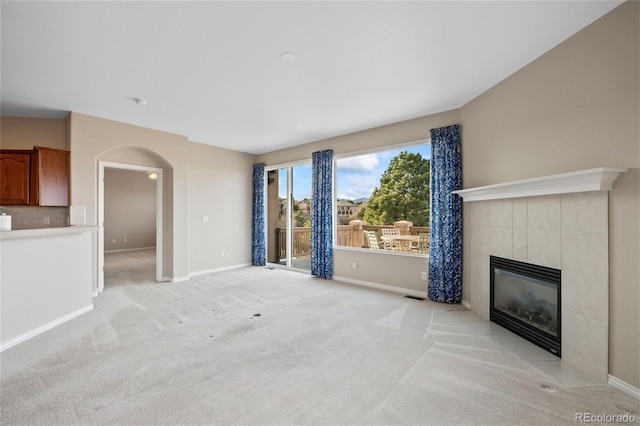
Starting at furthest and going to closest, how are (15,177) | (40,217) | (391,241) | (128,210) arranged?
(128,210)
(391,241)
(40,217)
(15,177)

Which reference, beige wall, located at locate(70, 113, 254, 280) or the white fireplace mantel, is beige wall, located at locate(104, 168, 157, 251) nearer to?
beige wall, located at locate(70, 113, 254, 280)

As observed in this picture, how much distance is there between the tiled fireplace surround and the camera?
2.20 metres

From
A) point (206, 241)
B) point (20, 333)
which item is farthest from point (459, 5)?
point (206, 241)

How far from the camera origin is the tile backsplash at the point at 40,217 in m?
4.27

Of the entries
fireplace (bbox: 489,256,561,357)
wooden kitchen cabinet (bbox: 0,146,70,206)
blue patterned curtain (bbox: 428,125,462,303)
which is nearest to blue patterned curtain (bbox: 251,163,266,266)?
wooden kitchen cabinet (bbox: 0,146,70,206)

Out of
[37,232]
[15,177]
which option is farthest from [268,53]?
[15,177]

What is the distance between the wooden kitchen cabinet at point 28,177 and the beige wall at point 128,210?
5.59 meters

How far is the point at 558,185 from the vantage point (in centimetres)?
245

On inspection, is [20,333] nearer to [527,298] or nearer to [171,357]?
[171,357]

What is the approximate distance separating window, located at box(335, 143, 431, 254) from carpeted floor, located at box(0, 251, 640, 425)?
148 cm

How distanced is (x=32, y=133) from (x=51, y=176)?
3.35 ft

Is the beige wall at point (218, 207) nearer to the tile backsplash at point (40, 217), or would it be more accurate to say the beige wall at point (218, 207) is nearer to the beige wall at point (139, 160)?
the beige wall at point (139, 160)

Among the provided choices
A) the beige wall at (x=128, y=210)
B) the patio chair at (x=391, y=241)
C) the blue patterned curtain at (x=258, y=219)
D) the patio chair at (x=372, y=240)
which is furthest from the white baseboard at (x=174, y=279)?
the beige wall at (x=128, y=210)

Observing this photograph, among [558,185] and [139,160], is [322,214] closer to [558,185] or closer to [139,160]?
[139,160]
